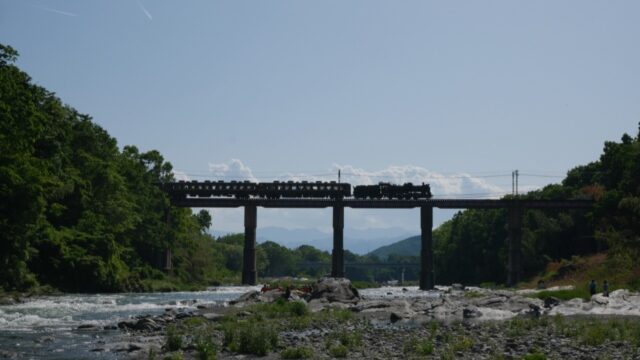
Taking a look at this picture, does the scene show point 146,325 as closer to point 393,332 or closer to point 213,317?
point 213,317

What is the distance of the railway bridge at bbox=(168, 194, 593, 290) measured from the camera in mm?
88812

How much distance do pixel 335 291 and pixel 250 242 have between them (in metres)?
43.6

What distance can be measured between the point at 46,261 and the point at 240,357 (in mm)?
43597

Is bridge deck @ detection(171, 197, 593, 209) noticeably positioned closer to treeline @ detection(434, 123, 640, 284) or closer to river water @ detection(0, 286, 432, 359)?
treeline @ detection(434, 123, 640, 284)

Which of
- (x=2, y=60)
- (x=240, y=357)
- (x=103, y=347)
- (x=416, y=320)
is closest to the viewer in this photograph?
(x=240, y=357)

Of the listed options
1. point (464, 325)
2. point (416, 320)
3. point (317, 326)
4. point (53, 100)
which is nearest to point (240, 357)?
point (317, 326)

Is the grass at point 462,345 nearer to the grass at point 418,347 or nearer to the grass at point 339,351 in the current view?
the grass at point 418,347

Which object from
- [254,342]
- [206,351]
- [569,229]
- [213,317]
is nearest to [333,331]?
[254,342]

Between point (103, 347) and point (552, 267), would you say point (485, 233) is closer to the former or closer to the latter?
point (552, 267)

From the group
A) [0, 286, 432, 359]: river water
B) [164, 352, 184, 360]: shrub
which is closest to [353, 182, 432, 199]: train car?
[0, 286, 432, 359]: river water

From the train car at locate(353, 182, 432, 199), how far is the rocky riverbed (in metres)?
46.3

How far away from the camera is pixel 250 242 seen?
91750 millimetres

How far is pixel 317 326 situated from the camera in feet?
107

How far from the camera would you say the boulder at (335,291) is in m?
48.3
